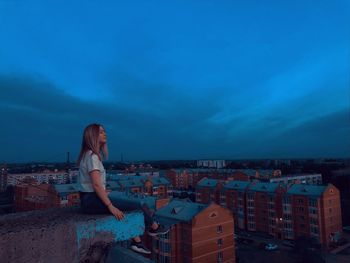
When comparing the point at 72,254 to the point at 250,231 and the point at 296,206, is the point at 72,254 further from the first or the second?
the point at 250,231

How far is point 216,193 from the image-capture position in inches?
1253

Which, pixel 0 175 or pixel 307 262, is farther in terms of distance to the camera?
pixel 0 175

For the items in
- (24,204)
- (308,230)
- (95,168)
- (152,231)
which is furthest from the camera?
(24,204)

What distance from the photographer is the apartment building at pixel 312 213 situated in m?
22.9

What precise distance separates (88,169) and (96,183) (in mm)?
142

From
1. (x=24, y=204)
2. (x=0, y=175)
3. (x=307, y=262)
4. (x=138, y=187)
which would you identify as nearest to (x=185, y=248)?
(x=307, y=262)

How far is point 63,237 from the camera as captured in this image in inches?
70.1

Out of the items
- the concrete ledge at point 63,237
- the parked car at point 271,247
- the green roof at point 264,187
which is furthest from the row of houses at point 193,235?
the concrete ledge at point 63,237

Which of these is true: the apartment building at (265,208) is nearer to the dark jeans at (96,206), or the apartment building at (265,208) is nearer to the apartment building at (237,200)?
the apartment building at (237,200)

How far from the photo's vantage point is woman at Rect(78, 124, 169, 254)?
2189mm

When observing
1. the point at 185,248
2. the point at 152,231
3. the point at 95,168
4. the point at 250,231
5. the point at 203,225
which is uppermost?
the point at 95,168

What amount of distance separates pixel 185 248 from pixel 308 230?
511 inches

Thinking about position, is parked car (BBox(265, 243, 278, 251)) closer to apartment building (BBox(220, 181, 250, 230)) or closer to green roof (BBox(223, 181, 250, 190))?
apartment building (BBox(220, 181, 250, 230))

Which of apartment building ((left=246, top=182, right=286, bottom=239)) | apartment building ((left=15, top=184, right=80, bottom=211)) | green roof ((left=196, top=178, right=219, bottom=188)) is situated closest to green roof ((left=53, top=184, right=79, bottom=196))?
apartment building ((left=15, top=184, right=80, bottom=211))
